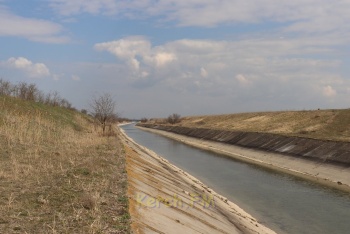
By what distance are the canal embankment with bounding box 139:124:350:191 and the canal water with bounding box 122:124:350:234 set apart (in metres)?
2.53

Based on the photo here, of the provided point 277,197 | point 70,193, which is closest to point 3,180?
point 70,193

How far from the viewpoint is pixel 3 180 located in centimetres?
1420

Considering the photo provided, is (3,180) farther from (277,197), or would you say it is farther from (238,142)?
(238,142)

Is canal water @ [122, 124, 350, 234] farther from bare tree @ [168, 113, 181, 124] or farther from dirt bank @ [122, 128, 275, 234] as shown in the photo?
bare tree @ [168, 113, 181, 124]

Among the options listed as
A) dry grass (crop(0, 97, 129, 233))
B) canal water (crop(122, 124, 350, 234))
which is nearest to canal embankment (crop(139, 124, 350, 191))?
canal water (crop(122, 124, 350, 234))

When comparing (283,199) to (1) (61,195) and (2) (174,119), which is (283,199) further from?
(2) (174,119)

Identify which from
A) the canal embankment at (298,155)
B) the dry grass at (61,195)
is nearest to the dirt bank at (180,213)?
the dry grass at (61,195)

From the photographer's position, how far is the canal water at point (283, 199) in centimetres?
1741

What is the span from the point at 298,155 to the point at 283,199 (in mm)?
17870

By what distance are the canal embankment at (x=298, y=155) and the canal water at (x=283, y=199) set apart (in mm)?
2530

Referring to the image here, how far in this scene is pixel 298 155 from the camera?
3928 cm

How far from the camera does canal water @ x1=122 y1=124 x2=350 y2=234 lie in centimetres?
1741

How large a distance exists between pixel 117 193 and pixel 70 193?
1707 mm

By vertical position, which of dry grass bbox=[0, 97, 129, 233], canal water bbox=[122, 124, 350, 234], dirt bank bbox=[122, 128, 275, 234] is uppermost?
dry grass bbox=[0, 97, 129, 233]
